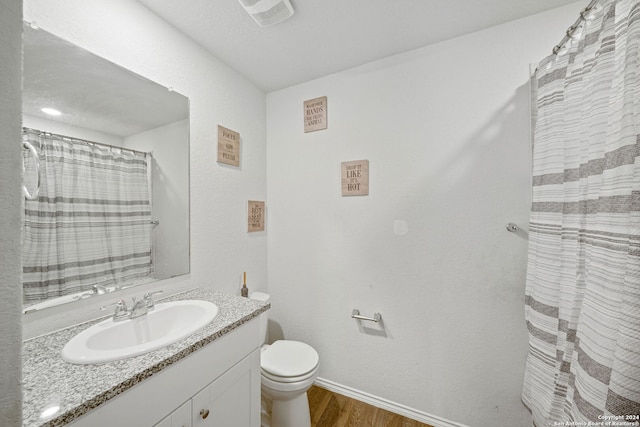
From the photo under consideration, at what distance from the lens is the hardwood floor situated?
1462 millimetres

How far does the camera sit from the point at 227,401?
3.18 feet

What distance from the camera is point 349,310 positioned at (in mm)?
1677

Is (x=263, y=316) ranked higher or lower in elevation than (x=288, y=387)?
higher

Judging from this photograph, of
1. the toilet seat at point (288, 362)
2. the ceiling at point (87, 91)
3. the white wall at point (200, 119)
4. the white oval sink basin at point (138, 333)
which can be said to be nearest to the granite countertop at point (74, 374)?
the white oval sink basin at point (138, 333)

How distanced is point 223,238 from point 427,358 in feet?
5.02

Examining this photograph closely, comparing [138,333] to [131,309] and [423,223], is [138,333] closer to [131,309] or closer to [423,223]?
[131,309]

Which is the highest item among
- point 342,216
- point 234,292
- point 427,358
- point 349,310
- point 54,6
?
point 54,6

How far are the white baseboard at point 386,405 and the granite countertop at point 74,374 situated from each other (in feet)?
3.91

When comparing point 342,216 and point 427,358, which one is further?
point 342,216

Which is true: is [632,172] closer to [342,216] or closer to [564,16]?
[564,16]

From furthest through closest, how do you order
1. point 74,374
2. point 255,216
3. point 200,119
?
1. point 255,216
2. point 200,119
3. point 74,374

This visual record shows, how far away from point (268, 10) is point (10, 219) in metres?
1.37

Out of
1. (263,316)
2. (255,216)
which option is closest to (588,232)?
(263,316)

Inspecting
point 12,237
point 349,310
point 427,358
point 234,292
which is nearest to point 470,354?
point 427,358
